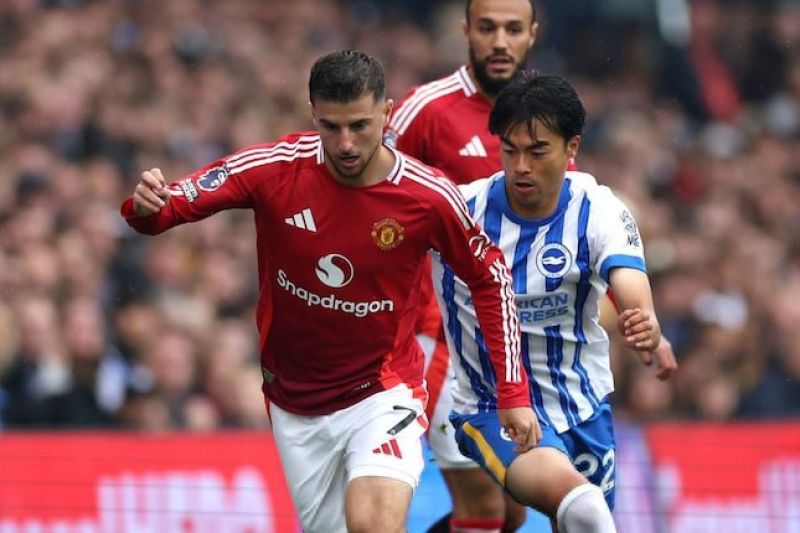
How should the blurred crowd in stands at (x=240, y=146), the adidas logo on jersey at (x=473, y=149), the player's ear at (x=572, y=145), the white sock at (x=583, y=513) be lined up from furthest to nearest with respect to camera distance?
1. the blurred crowd in stands at (x=240, y=146)
2. the adidas logo on jersey at (x=473, y=149)
3. the player's ear at (x=572, y=145)
4. the white sock at (x=583, y=513)

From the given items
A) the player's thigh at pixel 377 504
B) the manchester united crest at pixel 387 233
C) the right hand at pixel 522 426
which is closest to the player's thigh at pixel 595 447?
the right hand at pixel 522 426

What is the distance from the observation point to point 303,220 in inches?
255

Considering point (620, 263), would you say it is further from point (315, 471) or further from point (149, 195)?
point (149, 195)

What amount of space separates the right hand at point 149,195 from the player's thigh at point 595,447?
5.79ft

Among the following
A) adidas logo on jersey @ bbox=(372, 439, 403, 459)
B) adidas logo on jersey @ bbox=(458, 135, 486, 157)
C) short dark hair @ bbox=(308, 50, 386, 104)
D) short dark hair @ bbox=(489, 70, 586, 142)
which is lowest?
adidas logo on jersey @ bbox=(372, 439, 403, 459)

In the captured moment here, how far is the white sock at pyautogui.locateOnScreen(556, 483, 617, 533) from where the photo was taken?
6.21 m

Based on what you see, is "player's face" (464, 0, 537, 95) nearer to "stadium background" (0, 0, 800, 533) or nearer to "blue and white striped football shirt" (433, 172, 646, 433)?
"blue and white striped football shirt" (433, 172, 646, 433)

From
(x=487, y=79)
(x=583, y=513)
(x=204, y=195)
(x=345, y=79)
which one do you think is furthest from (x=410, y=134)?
(x=583, y=513)

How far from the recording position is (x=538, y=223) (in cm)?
664

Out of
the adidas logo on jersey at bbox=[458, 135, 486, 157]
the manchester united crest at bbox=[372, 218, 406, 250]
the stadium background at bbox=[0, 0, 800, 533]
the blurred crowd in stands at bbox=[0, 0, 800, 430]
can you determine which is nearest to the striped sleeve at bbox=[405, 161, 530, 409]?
the manchester united crest at bbox=[372, 218, 406, 250]

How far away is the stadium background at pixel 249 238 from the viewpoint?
32.2ft

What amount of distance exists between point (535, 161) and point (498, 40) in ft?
4.15

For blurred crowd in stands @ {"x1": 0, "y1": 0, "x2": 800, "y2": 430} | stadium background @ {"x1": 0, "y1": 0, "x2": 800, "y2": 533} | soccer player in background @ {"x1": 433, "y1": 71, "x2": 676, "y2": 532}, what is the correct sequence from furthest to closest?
blurred crowd in stands @ {"x1": 0, "y1": 0, "x2": 800, "y2": 430} → stadium background @ {"x1": 0, "y1": 0, "x2": 800, "y2": 533} → soccer player in background @ {"x1": 433, "y1": 71, "x2": 676, "y2": 532}

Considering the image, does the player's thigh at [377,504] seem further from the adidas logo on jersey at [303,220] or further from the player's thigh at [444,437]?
the player's thigh at [444,437]
